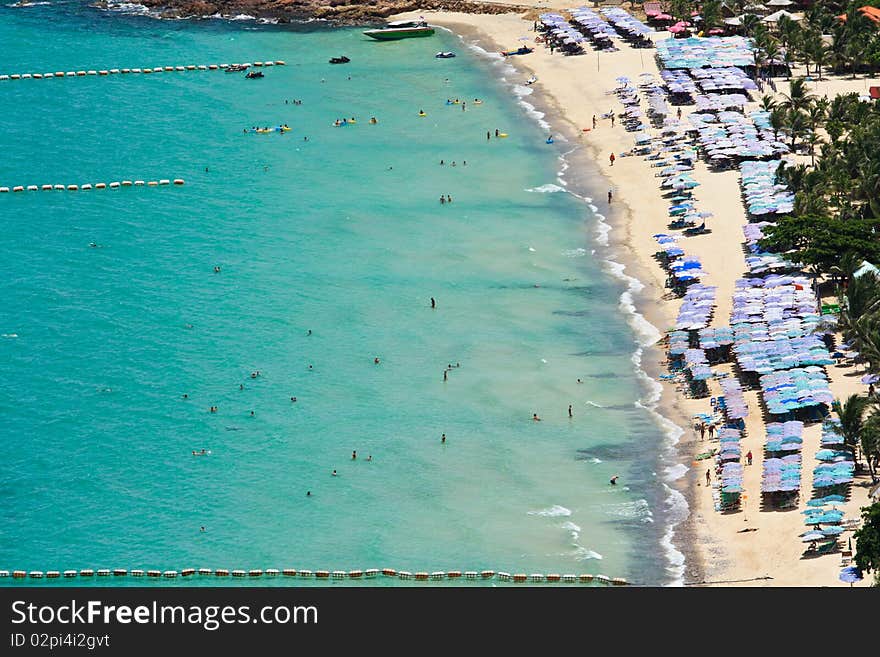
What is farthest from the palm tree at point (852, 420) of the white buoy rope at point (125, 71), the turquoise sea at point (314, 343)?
the white buoy rope at point (125, 71)

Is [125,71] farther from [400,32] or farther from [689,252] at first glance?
[689,252]

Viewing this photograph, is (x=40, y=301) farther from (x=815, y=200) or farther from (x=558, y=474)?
(x=815, y=200)

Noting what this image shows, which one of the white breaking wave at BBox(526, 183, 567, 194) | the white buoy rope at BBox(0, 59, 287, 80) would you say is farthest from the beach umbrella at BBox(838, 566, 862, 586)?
the white buoy rope at BBox(0, 59, 287, 80)

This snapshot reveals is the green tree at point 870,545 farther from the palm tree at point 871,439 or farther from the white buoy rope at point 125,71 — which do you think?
the white buoy rope at point 125,71

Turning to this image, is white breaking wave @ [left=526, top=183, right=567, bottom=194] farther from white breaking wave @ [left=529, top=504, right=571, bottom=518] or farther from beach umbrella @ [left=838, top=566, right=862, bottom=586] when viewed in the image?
beach umbrella @ [left=838, top=566, right=862, bottom=586]

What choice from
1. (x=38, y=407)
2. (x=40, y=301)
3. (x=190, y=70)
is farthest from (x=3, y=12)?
(x=38, y=407)

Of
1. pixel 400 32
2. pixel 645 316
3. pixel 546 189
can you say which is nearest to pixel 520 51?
pixel 400 32
